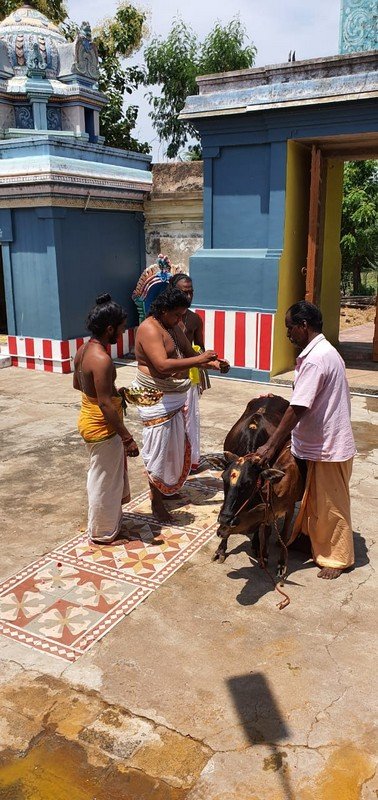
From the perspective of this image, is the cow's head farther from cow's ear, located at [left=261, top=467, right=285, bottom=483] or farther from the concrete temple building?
the concrete temple building

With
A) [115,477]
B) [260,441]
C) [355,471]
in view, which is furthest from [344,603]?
[355,471]

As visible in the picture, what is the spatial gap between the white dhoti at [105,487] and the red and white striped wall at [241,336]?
17.5 feet

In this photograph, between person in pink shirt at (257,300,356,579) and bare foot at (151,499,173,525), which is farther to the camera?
bare foot at (151,499,173,525)

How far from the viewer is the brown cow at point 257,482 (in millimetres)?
3633

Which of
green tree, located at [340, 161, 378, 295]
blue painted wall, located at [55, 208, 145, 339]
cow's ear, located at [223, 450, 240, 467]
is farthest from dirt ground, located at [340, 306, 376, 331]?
cow's ear, located at [223, 450, 240, 467]

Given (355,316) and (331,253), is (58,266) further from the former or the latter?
(355,316)

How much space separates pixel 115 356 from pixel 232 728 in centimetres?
898

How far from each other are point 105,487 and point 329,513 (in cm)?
158

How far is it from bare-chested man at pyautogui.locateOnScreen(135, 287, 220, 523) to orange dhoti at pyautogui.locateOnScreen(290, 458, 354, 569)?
1142 mm

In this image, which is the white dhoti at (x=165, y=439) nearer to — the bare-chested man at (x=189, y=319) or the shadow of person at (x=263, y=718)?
the bare-chested man at (x=189, y=319)

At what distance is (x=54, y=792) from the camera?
100 inches

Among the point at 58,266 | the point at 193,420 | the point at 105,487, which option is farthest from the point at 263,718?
the point at 58,266

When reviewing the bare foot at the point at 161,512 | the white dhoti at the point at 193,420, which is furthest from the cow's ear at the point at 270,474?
the white dhoti at the point at 193,420

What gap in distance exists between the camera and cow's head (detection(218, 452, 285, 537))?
361cm
